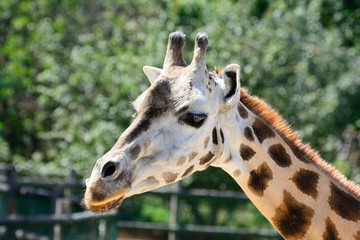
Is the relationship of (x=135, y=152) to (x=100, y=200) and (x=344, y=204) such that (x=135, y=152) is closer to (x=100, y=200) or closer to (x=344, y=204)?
(x=100, y=200)

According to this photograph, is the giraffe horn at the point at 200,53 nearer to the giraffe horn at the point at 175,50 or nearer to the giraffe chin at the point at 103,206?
the giraffe horn at the point at 175,50

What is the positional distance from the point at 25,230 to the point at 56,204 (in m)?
0.89

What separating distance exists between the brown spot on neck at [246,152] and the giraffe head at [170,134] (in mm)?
123

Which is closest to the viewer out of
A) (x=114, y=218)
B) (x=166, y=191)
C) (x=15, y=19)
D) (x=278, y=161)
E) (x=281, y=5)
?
(x=278, y=161)

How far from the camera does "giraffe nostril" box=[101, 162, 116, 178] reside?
3148 mm

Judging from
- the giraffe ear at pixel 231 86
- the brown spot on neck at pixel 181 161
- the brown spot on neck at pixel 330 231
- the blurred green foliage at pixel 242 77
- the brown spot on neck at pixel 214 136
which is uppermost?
the blurred green foliage at pixel 242 77

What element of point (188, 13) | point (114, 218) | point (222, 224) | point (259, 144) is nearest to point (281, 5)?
point (188, 13)

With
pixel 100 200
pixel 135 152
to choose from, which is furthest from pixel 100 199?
pixel 135 152

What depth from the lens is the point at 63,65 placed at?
1683 centimetres

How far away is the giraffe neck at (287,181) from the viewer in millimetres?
3547

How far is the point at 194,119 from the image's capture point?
350cm

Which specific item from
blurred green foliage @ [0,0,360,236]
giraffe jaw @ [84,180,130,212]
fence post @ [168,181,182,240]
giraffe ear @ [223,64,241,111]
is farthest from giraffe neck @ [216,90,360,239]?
blurred green foliage @ [0,0,360,236]

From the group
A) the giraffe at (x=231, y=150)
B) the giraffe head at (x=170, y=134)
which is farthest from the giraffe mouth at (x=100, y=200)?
the giraffe at (x=231, y=150)

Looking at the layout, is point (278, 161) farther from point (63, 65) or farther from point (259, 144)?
point (63, 65)
